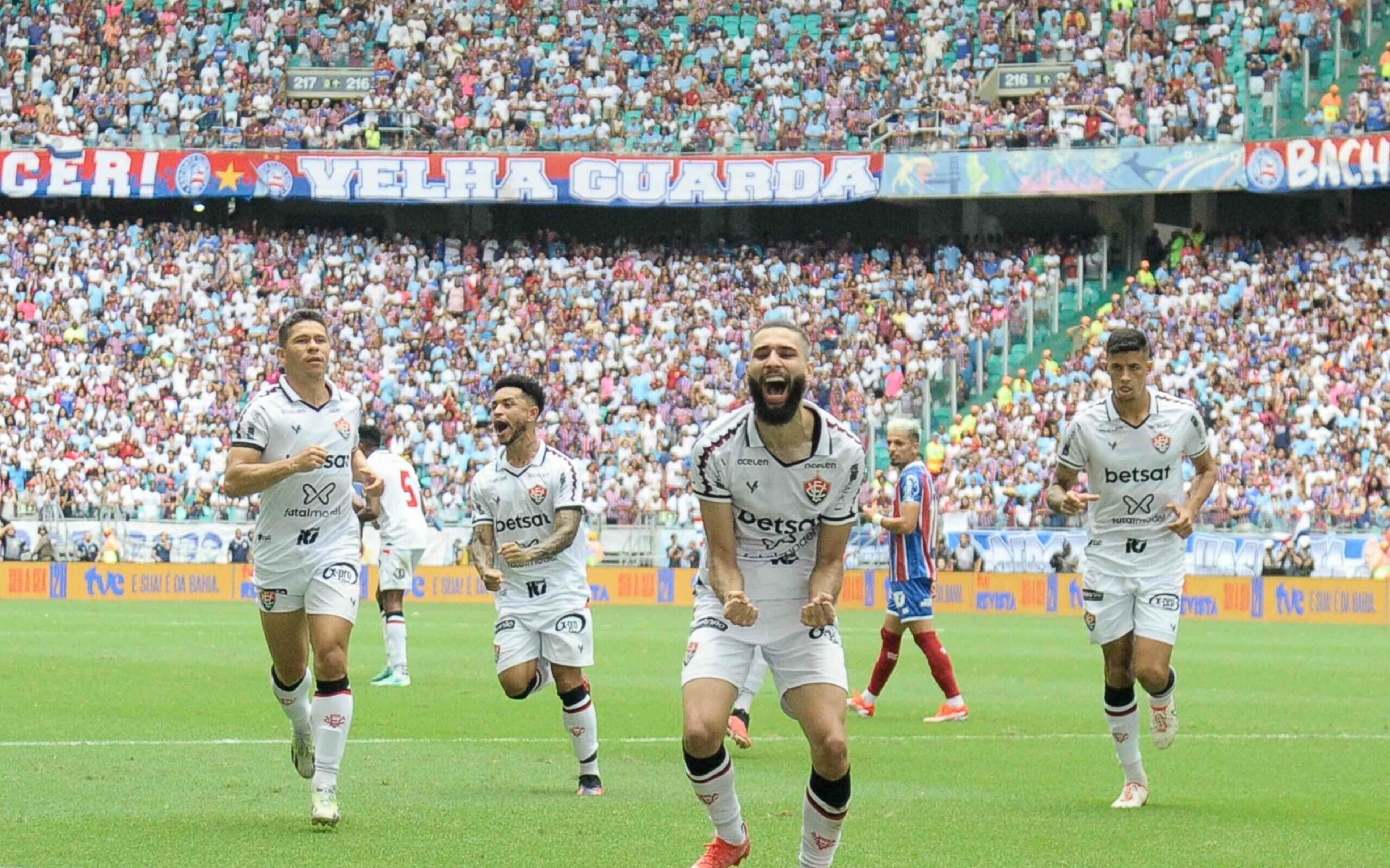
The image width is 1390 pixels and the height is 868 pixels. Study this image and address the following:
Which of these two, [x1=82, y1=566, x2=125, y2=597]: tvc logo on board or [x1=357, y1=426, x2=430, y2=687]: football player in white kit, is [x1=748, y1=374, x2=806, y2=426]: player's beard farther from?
[x1=82, y1=566, x2=125, y2=597]: tvc logo on board

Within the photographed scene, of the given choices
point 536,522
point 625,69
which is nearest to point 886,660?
point 536,522

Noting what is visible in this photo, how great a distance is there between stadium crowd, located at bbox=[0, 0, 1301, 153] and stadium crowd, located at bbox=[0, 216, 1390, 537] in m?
2.71

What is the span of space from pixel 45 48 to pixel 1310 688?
38858mm

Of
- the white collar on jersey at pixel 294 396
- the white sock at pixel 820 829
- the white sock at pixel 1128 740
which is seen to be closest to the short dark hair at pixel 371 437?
the white collar on jersey at pixel 294 396

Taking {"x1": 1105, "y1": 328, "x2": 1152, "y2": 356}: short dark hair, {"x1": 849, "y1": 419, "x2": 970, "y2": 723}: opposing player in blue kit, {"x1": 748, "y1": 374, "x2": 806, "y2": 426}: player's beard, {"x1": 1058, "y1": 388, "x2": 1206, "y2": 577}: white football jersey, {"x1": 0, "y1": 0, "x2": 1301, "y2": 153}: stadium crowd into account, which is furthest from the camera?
{"x1": 0, "y1": 0, "x2": 1301, "y2": 153}: stadium crowd

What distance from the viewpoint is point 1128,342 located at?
424 inches

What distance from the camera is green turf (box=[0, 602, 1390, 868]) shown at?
9.12m

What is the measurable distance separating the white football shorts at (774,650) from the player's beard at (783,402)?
84 cm

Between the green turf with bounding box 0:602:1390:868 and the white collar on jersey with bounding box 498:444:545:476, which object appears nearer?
the green turf with bounding box 0:602:1390:868

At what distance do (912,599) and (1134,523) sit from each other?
483 cm

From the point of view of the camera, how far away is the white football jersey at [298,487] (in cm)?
1017

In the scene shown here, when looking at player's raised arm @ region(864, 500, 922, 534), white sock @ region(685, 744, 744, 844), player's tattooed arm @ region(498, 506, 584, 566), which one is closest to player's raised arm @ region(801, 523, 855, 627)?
white sock @ region(685, 744, 744, 844)

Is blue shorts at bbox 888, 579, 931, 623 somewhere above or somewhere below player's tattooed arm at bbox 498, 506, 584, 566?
below

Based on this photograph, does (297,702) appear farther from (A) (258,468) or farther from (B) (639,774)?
(B) (639,774)
